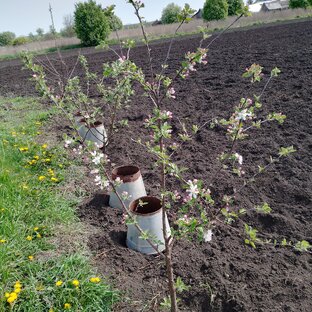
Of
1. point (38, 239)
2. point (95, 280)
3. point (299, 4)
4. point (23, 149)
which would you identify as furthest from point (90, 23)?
point (95, 280)

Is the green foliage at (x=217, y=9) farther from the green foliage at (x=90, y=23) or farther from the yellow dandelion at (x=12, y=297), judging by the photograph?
the yellow dandelion at (x=12, y=297)

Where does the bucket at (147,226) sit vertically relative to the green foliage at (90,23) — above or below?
below

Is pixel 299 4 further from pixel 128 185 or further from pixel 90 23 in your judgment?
pixel 128 185

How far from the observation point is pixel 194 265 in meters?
Result: 2.34

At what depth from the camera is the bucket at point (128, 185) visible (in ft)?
9.47

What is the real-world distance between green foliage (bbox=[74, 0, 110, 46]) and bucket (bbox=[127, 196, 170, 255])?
80.5ft

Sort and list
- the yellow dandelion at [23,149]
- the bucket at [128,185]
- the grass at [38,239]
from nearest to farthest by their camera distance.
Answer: the grass at [38,239] → the bucket at [128,185] → the yellow dandelion at [23,149]

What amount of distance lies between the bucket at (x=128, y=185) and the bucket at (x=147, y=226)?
30cm

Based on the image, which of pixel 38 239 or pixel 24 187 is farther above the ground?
pixel 24 187

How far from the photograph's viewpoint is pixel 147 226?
7.85 ft

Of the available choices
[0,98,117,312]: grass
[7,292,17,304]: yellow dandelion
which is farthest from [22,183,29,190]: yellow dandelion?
[7,292,17,304]: yellow dandelion

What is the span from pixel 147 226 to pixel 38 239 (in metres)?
0.92

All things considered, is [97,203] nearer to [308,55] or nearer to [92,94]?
[92,94]

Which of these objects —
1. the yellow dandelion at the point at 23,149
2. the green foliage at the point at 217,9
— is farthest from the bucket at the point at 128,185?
the green foliage at the point at 217,9
